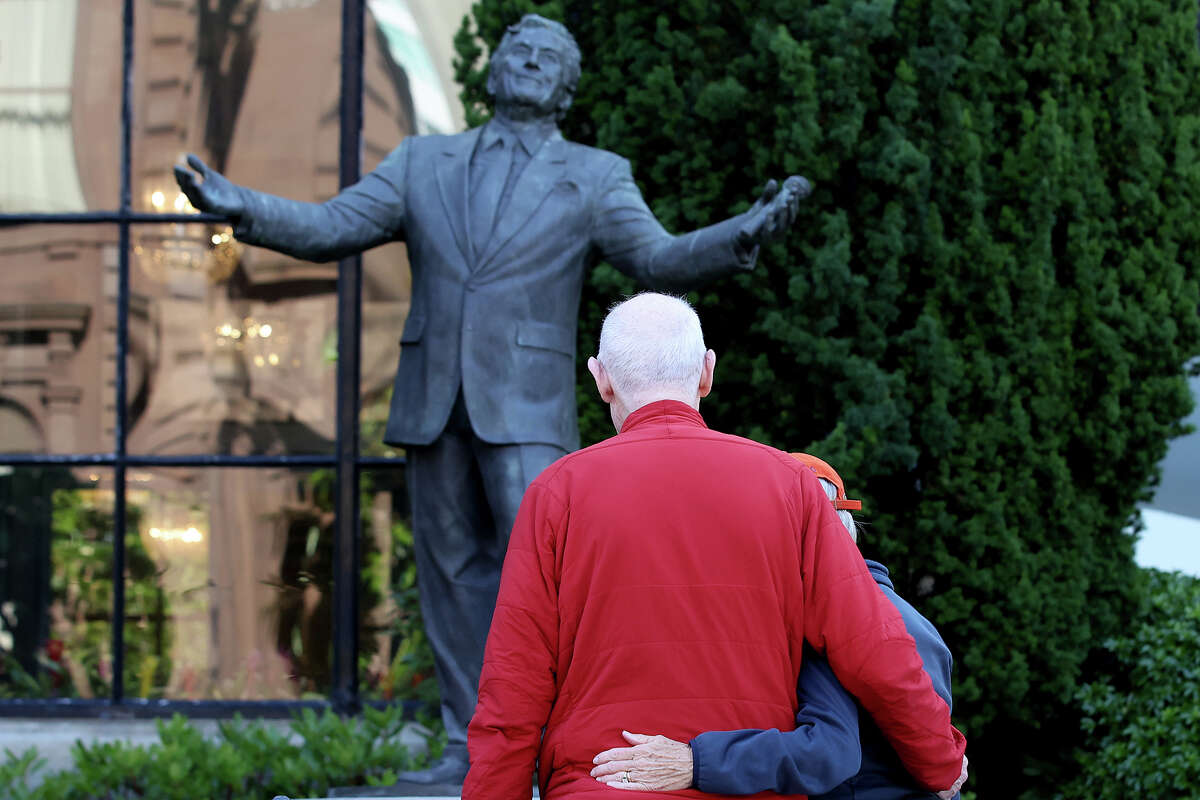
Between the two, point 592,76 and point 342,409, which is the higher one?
point 592,76

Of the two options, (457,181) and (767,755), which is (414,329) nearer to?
(457,181)

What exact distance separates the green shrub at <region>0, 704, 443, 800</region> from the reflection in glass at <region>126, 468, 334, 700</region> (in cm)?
101

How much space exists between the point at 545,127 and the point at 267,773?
260cm

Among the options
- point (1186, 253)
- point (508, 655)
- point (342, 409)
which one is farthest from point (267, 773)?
point (1186, 253)

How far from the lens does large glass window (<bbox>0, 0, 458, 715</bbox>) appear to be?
602 cm

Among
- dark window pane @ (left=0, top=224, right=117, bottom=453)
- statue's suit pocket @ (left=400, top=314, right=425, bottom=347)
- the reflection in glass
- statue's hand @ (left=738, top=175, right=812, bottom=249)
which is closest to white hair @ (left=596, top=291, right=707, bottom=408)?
statue's hand @ (left=738, top=175, right=812, bottom=249)

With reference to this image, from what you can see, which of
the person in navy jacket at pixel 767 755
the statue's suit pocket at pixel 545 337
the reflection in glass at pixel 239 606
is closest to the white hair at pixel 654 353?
the person in navy jacket at pixel 767 755

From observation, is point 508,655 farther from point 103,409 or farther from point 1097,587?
point 103,409

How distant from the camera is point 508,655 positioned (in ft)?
6.61

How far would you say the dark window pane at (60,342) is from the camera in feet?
20.1

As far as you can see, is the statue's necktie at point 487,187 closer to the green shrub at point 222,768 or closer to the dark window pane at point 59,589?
the green shrub at point 222,768

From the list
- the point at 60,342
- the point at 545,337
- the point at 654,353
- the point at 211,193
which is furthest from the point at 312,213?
the point at 60,342

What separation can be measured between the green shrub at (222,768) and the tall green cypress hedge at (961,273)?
155 centimetres

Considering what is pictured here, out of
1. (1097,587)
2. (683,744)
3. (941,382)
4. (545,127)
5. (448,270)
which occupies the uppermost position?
(545,127)
